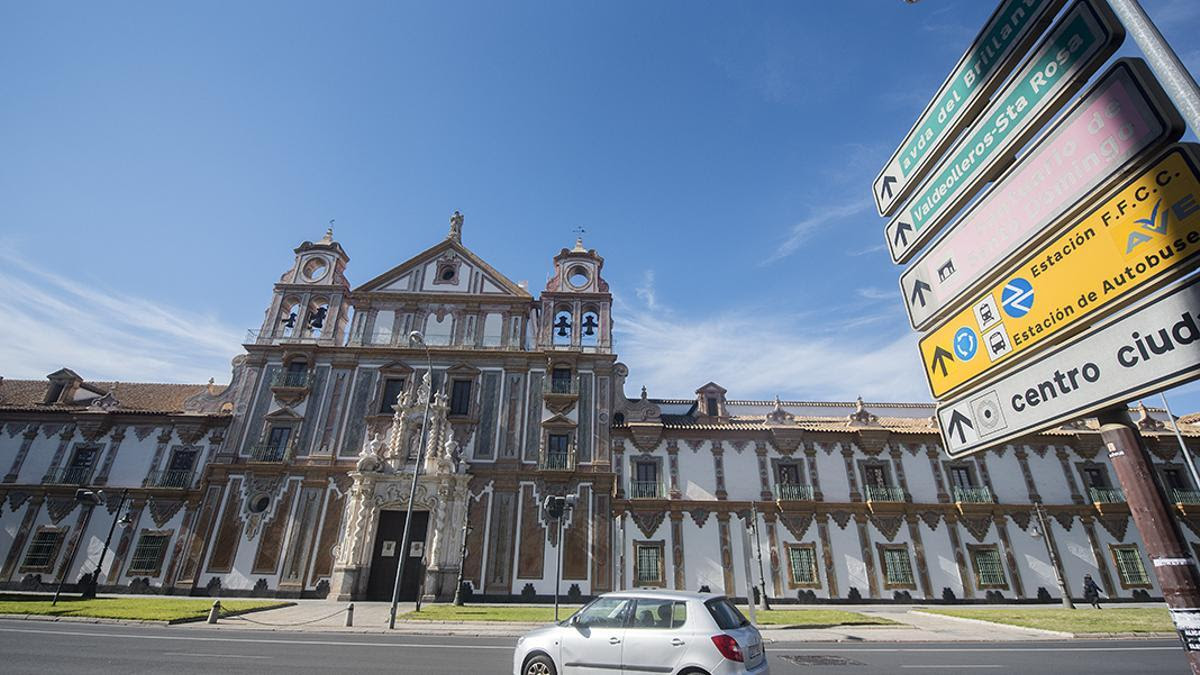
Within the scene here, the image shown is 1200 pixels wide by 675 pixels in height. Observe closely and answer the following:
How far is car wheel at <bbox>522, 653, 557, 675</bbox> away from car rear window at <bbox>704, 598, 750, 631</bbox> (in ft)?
7.87

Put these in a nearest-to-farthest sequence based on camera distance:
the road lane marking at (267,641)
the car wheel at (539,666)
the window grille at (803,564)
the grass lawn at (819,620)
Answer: the car wheel at (539,666)
the road lane marking at (267,641)
the grass lawn at (819,620)
the window grille at (803,564)

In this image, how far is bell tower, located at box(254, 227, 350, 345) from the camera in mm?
29078

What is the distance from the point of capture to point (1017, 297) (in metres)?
3.21

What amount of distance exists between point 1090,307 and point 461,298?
2963cm

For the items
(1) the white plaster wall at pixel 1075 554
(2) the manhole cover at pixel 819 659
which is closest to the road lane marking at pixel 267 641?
(2) the manhole cover at pixel 819 659

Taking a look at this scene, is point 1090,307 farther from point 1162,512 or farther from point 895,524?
point 895,524

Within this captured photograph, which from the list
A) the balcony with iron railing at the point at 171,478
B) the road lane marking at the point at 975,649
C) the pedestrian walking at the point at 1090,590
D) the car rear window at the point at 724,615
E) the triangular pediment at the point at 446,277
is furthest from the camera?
the triangular pediment at the point at 446,277

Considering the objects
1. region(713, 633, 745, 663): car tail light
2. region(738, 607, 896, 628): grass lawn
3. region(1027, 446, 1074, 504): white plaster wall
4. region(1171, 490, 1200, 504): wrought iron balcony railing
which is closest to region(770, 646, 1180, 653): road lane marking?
region(738, 607, 896, 628): grass lawn

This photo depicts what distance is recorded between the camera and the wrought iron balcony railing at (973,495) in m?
26.0

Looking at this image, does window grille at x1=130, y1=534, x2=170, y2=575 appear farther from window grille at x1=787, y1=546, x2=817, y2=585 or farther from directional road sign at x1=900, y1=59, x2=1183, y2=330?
directional road sign at x1=900, y1=59, x2=1183, y2=330

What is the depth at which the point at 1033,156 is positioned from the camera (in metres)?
3.17

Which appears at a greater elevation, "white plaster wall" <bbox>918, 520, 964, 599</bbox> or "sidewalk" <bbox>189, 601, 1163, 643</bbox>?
"white plaster wall" <bbox>918, 520, 964, 599</bbox>

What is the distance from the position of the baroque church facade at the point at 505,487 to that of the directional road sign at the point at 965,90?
68.9 feet

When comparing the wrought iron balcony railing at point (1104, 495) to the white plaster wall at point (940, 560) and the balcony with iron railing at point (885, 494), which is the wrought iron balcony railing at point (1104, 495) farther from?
the balcony with iron railing at point (885, 494)
